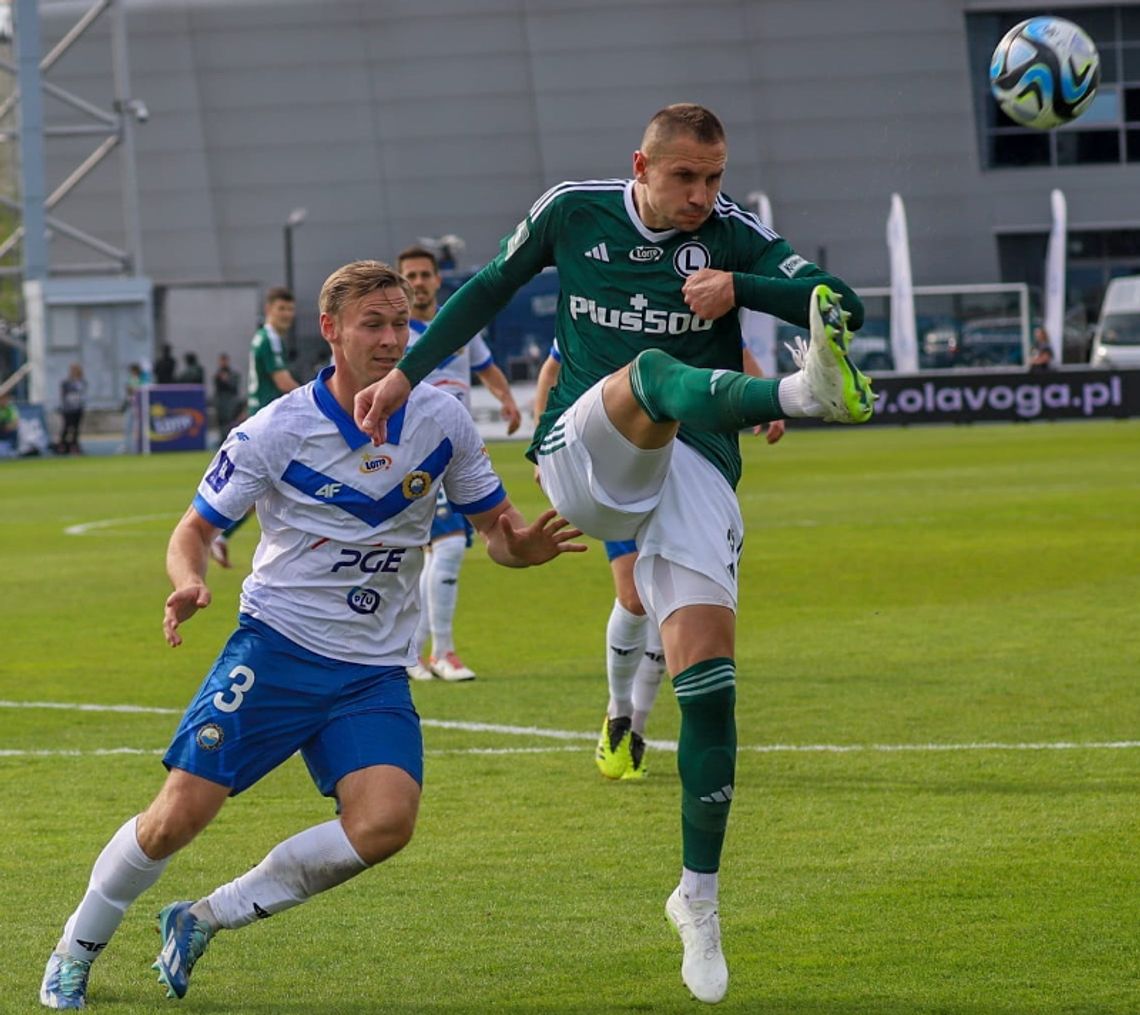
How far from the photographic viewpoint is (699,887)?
5414mm

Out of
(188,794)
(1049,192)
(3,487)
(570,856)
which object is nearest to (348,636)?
(188,794)

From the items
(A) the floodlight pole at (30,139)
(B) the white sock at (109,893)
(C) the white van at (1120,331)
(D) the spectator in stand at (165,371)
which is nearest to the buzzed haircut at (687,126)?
(B) the white sock at (109,893)

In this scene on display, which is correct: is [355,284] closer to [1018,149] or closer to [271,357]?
[271,357]

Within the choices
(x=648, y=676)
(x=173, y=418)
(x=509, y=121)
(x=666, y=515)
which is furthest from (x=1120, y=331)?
(x=666, y=515)

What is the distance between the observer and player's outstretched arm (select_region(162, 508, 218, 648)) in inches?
202

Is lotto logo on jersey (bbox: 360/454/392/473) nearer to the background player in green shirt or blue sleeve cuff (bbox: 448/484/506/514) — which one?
blue sleeve cuff (bbox: 448/484/506/514)

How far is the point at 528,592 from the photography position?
16000 millimetres

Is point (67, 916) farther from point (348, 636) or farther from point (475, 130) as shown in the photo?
point (475, 130)

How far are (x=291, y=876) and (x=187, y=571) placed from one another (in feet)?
2.72

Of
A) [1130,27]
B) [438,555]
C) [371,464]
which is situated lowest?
[438,555]

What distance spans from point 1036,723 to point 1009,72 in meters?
2.91

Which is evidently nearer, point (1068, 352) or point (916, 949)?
point (916, 949)

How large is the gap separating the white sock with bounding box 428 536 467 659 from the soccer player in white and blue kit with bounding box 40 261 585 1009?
5743mm

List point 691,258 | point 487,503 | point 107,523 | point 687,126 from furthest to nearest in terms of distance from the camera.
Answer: point 107,523 < point 691,258 < point 487,503 < point 687,126
